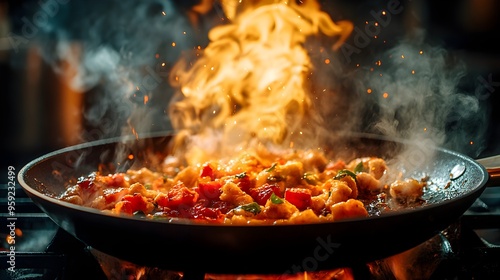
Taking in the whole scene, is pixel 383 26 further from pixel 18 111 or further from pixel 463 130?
pixel 18 111

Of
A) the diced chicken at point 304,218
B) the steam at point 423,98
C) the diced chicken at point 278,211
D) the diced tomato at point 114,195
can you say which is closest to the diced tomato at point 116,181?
the diced tomato at point 114,195

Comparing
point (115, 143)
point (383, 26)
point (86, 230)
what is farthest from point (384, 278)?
point (383, 26)

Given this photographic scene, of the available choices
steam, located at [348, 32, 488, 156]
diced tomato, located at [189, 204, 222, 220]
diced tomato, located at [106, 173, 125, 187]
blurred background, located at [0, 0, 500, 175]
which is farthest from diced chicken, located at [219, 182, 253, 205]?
blurred background, located at [0, 0, 500, 175]

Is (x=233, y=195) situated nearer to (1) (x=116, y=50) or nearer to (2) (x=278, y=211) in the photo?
(2) (x=278, y=211)

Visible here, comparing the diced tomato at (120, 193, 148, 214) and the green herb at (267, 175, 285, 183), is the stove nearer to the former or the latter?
the diced tomato at (120, 193, 148, 214)

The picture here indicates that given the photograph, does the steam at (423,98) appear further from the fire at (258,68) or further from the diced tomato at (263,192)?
the diced tomato at (263,192)

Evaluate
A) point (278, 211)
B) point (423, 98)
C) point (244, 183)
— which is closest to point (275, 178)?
point (244, 183)

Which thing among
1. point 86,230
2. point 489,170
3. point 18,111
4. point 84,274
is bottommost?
point 18,111
